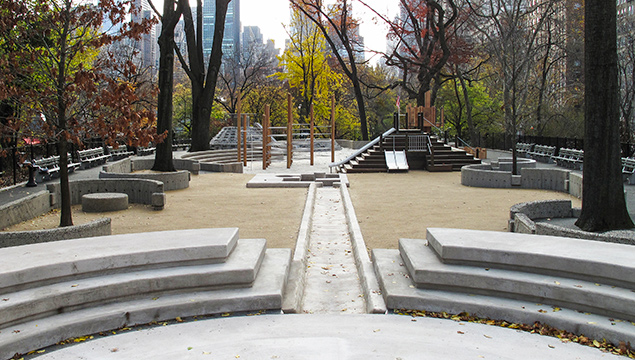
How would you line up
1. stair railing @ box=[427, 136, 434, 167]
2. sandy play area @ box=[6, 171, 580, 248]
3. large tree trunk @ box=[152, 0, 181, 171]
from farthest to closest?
stair railing @ box=[427, 136, 434, 167] → large tree trunk @ box=[152, 0, 181, 171] → sandy play area @ box=[6, 171, 580, 248]

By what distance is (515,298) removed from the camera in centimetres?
574

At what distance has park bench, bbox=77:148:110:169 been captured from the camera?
25.5m

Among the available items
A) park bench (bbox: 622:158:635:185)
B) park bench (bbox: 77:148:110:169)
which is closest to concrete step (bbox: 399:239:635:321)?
park bench (bbox: 622:158:635:185)

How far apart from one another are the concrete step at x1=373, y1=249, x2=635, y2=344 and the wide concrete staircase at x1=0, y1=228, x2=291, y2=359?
1276 millimetres

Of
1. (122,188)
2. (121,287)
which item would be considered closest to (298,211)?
(122,188)

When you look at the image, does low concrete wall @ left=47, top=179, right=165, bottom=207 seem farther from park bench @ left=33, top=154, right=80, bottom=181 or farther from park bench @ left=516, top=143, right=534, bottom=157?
park bench @ left=516, top=143, right=534, bottom=157

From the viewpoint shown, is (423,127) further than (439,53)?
No

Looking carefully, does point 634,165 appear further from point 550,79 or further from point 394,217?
point 550,79

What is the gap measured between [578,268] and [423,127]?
24.1 metres

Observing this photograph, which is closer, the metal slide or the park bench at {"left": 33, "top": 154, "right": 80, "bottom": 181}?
the park bench at {"left": 33, "top": 154, "right": 80, "bottom": 181}

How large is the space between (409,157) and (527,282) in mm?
20673

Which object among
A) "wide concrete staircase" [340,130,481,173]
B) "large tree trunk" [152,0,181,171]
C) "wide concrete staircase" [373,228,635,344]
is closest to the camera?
"wide concrete staircase" [373,228,635,344]

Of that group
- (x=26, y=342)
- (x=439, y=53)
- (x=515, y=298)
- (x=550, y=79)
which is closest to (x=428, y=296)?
(x=515, y=298)

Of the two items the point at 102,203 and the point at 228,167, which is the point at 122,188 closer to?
the point at 102,203
